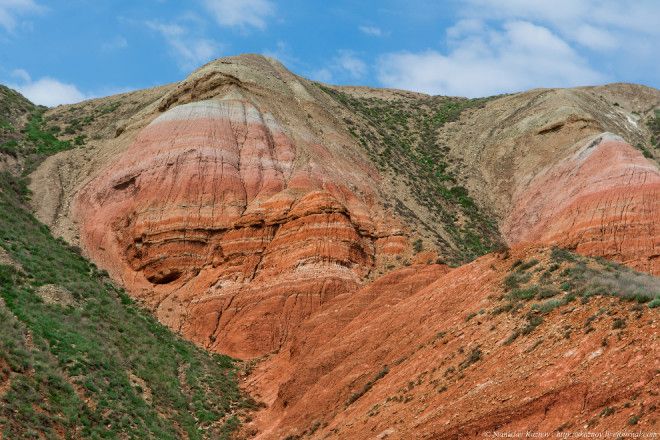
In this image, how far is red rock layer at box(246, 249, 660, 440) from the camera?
14367 millimetres

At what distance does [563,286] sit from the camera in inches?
792

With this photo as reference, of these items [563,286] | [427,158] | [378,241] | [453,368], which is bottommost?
[453,368]

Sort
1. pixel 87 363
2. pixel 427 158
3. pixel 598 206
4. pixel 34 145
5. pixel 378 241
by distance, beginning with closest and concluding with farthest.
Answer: pixel 87 363, pixel 378 241, pixel 598 206, pixel 34 145, pixel 427 158

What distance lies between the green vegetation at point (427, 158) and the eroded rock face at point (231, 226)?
17.2 ft

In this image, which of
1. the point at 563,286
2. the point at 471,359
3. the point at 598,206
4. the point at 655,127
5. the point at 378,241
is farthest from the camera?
the point at 655,127

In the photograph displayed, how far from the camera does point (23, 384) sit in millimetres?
20906

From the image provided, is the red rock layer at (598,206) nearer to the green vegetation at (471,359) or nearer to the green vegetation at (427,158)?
the green vegetation at (427,158)

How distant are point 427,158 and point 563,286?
43.0 m

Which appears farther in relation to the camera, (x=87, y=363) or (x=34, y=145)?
(x=34, y=145)

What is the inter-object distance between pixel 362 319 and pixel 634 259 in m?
16.6

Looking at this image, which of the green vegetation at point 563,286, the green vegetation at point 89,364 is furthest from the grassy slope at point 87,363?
the green vegetation at point 563,286

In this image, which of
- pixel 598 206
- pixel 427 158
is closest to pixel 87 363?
pixel 598 206

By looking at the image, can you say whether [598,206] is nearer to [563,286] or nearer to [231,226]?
[231,226]

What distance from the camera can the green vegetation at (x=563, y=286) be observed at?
690 inches
